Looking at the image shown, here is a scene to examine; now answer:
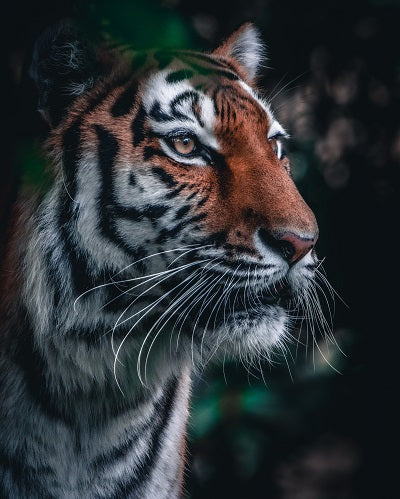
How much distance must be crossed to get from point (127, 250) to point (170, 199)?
12 cm

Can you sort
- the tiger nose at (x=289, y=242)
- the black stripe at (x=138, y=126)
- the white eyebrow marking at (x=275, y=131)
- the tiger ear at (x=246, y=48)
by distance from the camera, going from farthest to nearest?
the tiger ear at (x=246, y=48), the white eyebrow marking at (x=275, y=131), the black stripe at (x=138, y=126), the tiger nose at (x=289, y=242)

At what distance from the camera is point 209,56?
1.59m

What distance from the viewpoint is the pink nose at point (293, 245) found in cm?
124

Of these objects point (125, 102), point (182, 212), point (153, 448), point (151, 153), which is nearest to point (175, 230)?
point (182, 212)

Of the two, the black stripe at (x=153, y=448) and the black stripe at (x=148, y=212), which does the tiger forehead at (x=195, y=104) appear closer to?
the black stripe at (x=148, y=212)

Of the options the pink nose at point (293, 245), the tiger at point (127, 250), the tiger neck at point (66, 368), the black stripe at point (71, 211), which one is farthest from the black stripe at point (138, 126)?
the pink nose at point (293, 245)

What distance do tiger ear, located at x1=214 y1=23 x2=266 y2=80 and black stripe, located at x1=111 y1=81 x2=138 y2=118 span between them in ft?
1.16

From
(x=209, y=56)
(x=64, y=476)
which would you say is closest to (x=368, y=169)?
(x=209, y=56)

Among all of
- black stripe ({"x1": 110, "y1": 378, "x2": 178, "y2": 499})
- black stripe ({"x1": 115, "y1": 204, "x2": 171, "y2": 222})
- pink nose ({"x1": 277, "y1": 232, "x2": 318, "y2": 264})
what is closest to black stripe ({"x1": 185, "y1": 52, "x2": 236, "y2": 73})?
black stripe ({"x1": 115, "y1": 204, "x2": 171, "y2": 222})

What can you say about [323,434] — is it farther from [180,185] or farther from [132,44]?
[132,44]

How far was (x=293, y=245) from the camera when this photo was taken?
1.25 meters

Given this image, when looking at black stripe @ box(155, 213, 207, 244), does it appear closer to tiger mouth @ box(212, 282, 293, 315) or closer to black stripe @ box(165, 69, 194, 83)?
tiger mouth @ box(212, 282, 293, 315)

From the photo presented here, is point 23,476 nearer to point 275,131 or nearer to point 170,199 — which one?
point 170,199

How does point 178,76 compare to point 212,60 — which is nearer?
point 178,76
